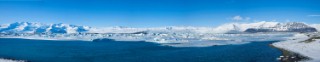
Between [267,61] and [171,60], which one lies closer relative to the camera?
[267,61]

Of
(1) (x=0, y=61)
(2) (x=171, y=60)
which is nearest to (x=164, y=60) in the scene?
(2) (x=171, y=60)

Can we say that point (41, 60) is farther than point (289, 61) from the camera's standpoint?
Yes

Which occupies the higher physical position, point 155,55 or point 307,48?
point 307,48

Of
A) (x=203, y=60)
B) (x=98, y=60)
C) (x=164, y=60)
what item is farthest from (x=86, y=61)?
(x=203, y=60)

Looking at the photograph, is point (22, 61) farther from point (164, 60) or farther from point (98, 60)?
point (164, 60)

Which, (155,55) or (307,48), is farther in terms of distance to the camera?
(307,48)

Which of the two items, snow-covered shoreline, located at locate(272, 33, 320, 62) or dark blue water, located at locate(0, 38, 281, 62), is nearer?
snow-covered shoreline, located at locate(272, 33, 320, 62)

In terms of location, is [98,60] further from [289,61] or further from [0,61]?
[289,61]

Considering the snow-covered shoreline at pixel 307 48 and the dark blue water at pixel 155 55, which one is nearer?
the snow-covered shoreline at pixel 307 48
